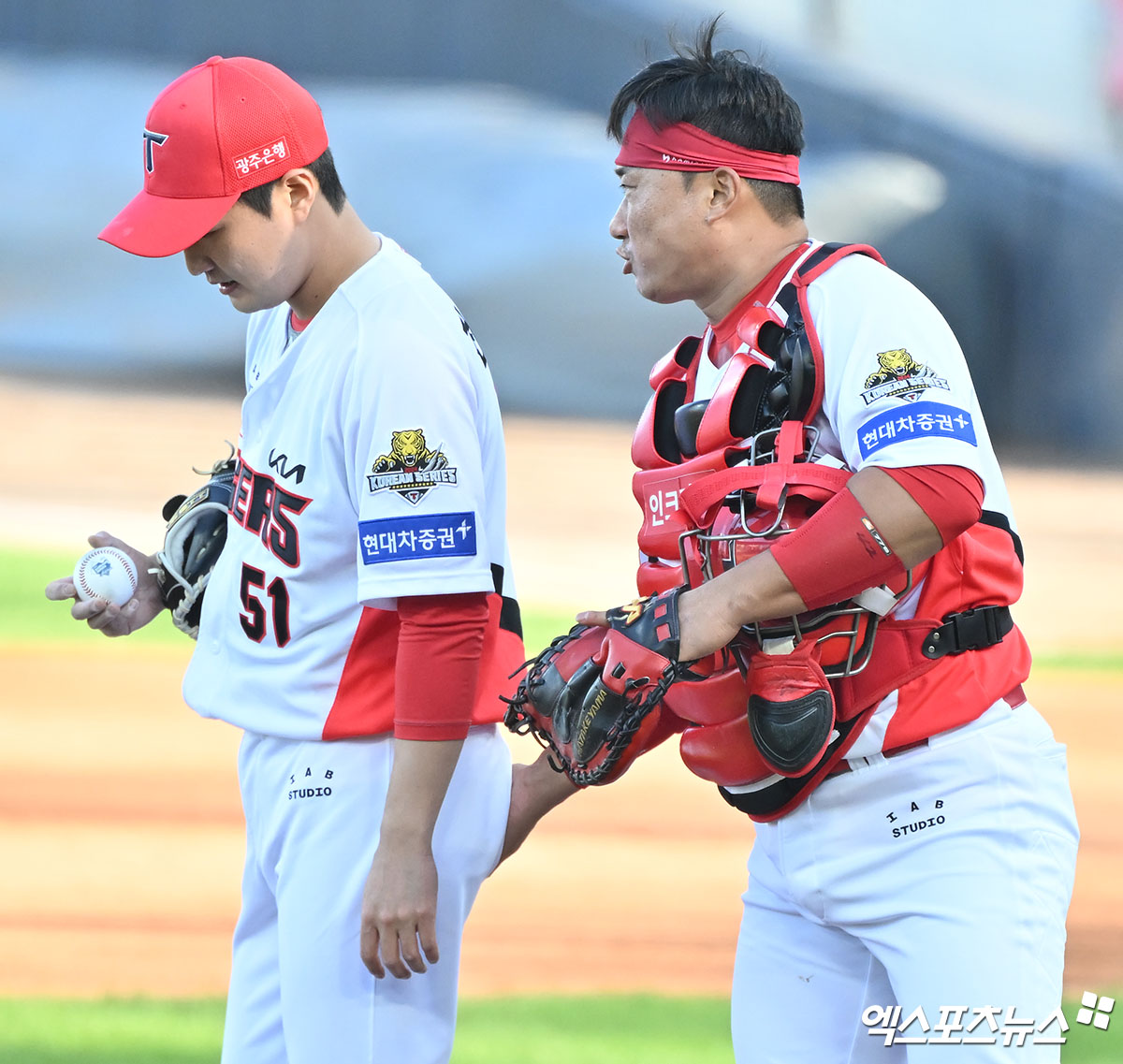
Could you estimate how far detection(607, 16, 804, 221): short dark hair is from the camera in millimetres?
1660

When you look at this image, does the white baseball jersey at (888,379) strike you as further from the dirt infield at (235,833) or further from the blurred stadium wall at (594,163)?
the blurred stadium wall at (594,163)

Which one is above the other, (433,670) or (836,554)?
(836,554)

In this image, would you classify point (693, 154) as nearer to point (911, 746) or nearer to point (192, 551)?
point (911, 746)

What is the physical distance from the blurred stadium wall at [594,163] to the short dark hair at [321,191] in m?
10.1

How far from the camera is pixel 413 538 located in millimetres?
1595

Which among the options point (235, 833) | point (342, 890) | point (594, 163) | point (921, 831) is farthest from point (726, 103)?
point (594, 163)

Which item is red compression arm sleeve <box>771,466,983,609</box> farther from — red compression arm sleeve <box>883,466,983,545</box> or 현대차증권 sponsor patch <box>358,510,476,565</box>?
현대차증권 sponsor patch <box>358,510,476,565</box>

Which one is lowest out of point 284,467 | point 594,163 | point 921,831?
point 921,831

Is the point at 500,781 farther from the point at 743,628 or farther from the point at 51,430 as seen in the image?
the point at 51,430

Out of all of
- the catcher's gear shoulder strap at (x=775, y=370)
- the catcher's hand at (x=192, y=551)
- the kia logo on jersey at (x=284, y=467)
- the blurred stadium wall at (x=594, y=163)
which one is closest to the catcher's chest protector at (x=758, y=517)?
the catcher's gear shoulder strap at (x=775, y=370)

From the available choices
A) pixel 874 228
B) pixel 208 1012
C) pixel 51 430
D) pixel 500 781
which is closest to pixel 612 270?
pixel 874 228

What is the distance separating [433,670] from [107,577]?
1.94 feet

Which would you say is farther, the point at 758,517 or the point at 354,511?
the point at 354,511

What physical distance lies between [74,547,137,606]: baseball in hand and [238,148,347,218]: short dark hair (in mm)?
563
